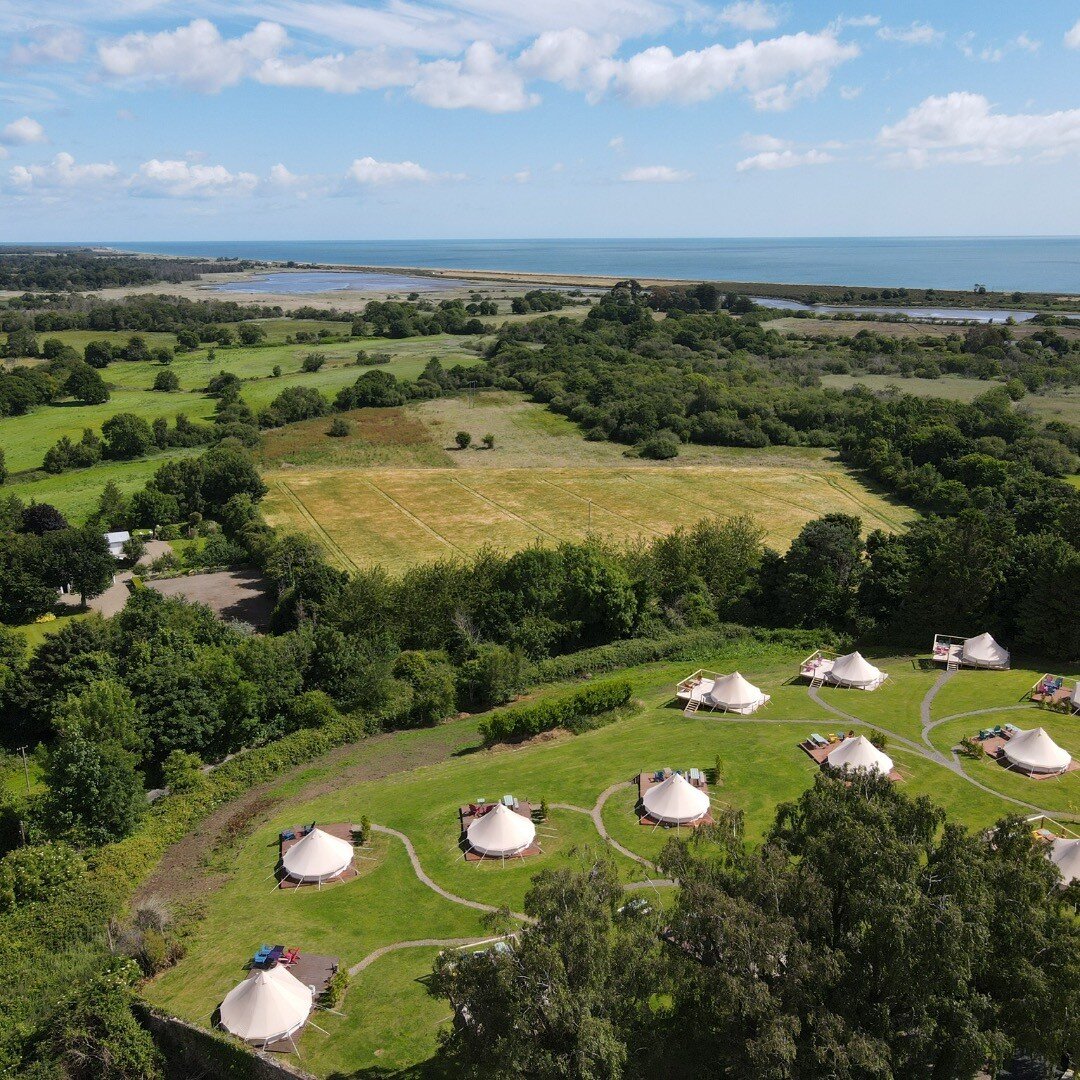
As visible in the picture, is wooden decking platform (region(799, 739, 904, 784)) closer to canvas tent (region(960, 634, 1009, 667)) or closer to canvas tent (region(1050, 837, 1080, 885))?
canvas tent (region(1050, 837, 1080, 885))

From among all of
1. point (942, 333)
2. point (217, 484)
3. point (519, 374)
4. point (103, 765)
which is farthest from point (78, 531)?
point (942, 333)

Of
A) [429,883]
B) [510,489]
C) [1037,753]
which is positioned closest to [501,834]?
[429,883]

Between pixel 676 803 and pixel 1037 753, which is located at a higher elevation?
pixel 1037 753

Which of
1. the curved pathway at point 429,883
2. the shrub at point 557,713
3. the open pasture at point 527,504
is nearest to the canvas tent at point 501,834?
the curved pathway at point 429,883

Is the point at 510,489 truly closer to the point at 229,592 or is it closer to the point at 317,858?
the point at 229,592

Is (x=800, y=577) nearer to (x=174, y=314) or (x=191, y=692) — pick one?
(x=191, y=692)
